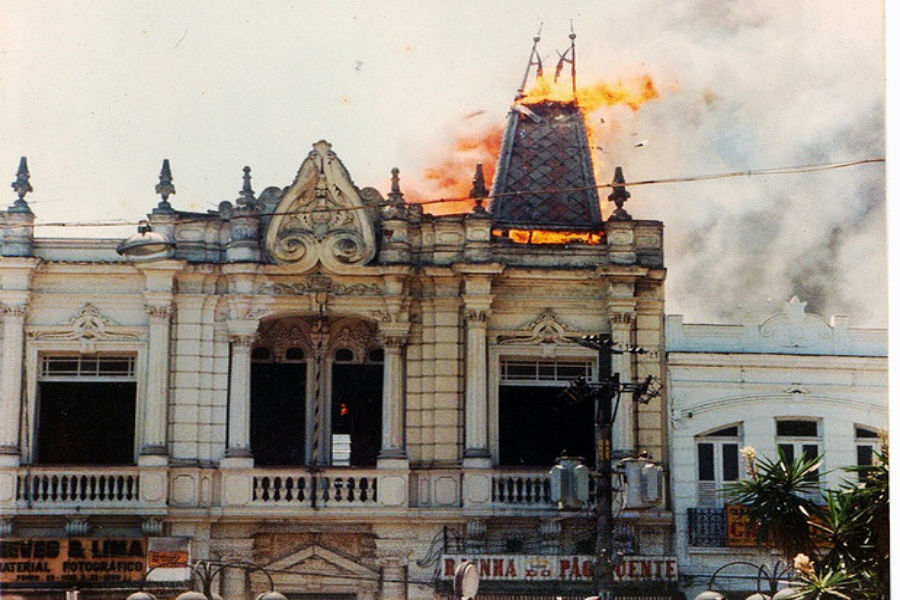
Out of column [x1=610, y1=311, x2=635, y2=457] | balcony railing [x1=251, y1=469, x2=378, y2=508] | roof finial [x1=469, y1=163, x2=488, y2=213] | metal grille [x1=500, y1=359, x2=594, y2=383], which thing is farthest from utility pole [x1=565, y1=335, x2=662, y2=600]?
balcony railing [x1=251, y1=469, x2=378, y2=508]

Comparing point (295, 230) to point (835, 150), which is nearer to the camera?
point (835, 150)

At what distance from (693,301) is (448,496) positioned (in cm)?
482

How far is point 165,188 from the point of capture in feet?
88.5

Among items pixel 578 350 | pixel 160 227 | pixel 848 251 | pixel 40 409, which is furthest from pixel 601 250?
pixel 40 409

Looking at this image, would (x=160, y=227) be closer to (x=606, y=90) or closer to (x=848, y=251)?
(x=606, y=90)

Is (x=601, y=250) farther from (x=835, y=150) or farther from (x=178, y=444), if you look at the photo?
(x=178, y=444)

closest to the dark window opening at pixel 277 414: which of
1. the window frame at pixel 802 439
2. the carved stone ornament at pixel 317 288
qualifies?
→ the carved stone ornament at pixel 317 288

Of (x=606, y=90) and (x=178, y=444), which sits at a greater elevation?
(x=606, y=90)

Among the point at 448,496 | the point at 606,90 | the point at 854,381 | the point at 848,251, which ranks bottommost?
the point at 448,496

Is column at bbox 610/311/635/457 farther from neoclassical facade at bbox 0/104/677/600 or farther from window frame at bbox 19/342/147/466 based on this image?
window frame at bbox 19/342/147/466

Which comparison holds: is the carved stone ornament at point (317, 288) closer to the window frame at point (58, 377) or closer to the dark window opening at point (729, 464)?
the window frame at point (58, 377)

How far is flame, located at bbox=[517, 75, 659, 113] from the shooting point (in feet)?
85.0

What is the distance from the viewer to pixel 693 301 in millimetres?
27703

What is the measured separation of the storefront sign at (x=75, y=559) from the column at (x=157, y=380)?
1398mm
